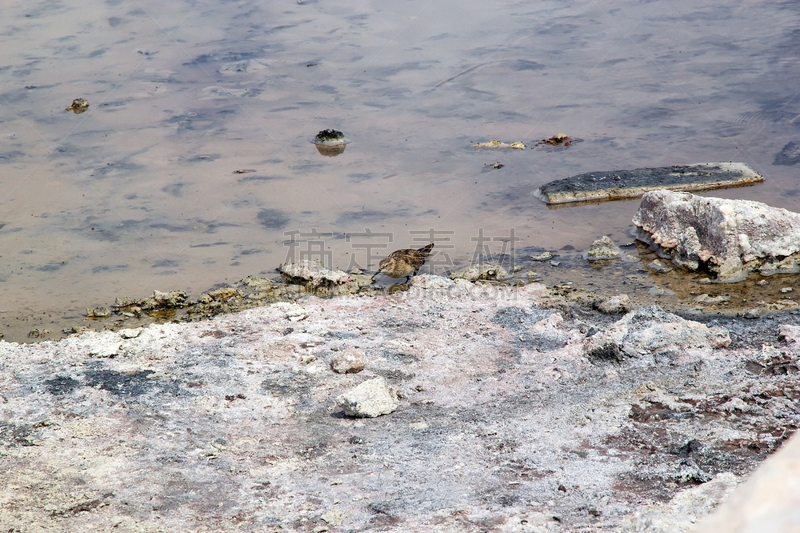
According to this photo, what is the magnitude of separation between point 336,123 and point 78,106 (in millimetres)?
3287

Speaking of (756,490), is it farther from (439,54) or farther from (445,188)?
(439,54)

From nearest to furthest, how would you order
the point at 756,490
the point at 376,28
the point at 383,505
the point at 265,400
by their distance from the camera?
the point at 756,490 < the point at 383,505 < the point at 265,400 < the point at 376,28

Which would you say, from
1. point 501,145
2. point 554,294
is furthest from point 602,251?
point 501,145

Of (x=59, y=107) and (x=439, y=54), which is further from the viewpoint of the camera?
(x=439, y=54)

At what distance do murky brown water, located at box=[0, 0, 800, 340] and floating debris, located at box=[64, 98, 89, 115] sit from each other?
11cm

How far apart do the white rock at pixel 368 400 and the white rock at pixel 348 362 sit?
33 cm

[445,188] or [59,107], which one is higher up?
[59,107]

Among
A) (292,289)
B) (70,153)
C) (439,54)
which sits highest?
(439,54)

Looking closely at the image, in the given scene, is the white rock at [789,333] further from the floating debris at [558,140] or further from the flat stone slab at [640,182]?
the floating debris at [558,140]

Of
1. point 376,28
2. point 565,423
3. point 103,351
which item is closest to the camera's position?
point 565,423

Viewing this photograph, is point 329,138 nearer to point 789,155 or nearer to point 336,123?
point 336,123

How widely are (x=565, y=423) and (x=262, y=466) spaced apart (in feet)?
4.51

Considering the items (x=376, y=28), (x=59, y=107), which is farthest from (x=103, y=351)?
(x=376, y=28)

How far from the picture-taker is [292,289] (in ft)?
16.6
